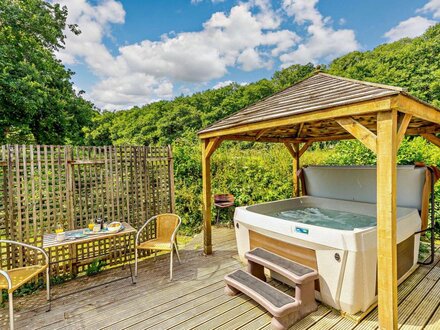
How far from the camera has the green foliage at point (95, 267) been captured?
3.82m

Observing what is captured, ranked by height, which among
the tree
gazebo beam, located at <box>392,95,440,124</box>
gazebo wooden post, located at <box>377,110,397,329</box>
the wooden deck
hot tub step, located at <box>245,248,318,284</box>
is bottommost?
the wooden deck

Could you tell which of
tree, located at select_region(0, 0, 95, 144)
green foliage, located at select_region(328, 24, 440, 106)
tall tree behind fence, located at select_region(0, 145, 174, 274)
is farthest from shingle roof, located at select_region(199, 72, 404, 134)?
green foliage, located at select_region(328, 24, 440, 106)

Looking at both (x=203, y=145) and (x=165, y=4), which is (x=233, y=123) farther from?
(x=165, y=4)

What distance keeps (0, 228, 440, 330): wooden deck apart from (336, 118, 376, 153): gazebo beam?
6.14 feet

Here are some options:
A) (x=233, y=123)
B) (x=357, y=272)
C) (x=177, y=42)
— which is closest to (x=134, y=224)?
(x=233, y=123)

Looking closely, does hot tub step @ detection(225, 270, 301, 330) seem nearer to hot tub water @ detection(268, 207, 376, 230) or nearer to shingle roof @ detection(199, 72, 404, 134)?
hot tub water @ detection(268, 207, 376, 230)

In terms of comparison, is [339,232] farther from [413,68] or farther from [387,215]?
[413,68]

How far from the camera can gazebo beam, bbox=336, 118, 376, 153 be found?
2275 mm

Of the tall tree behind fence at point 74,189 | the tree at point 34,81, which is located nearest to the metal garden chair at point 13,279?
the tall tree behind fence at point 74,189

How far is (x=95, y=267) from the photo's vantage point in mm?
3875

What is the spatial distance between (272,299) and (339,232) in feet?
3.34

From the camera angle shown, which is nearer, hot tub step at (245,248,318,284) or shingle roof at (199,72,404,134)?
shingle roof at (199,72,404,134)

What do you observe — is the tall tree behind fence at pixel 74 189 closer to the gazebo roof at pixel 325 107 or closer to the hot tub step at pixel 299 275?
the gazebo roof at pixel 325 107

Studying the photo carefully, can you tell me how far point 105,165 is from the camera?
4.04 meters
